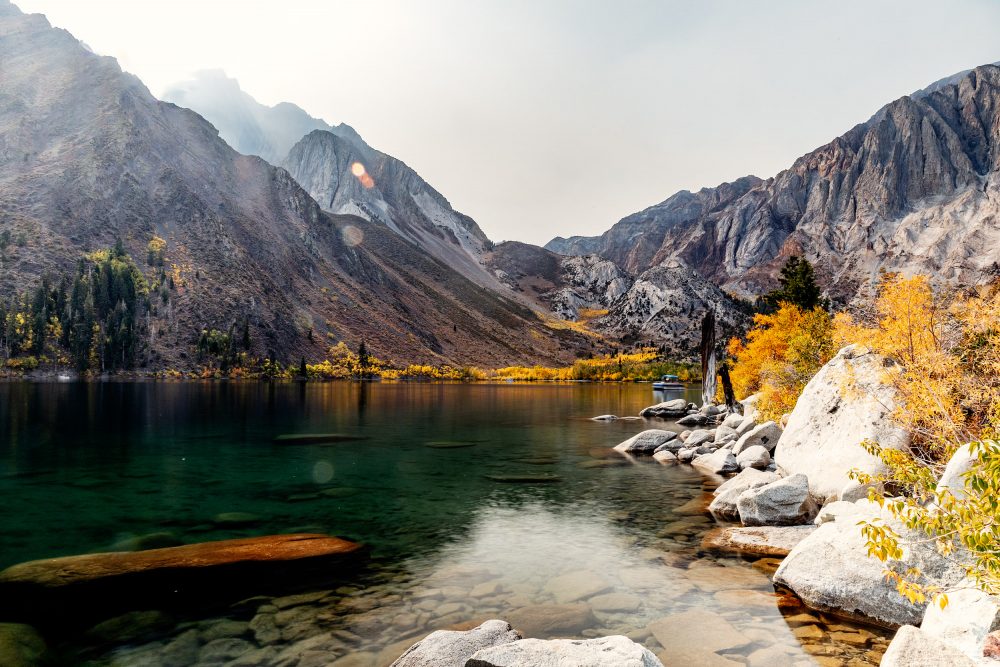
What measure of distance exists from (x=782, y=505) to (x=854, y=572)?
8.09 meters

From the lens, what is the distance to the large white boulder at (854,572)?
11562 millimetres

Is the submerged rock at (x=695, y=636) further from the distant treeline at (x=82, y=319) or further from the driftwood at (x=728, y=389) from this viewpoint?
the distant treeline at (x=82, y=319)

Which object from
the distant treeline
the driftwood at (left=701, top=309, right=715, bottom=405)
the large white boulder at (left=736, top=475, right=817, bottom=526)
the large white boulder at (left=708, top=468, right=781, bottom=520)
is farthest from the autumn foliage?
the distant treeline

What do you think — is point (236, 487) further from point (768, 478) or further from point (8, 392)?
point (8, 392)

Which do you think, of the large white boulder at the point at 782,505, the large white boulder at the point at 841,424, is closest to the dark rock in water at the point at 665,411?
the large white boulder at the point at 841,424

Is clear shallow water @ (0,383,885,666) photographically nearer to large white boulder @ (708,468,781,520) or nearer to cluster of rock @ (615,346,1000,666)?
cluster of rock @ (615,346,1000,666)

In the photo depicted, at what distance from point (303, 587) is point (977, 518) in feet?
49.3

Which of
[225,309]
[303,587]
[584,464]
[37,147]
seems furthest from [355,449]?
[37,147]

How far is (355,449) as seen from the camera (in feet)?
141

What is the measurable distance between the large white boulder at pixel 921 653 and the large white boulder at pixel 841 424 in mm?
10619

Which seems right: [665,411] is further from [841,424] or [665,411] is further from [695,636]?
[695,636]

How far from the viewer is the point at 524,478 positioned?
32125mm

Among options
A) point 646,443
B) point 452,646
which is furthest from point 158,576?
point 646,443

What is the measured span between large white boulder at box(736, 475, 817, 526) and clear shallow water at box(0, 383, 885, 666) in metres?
2.03
